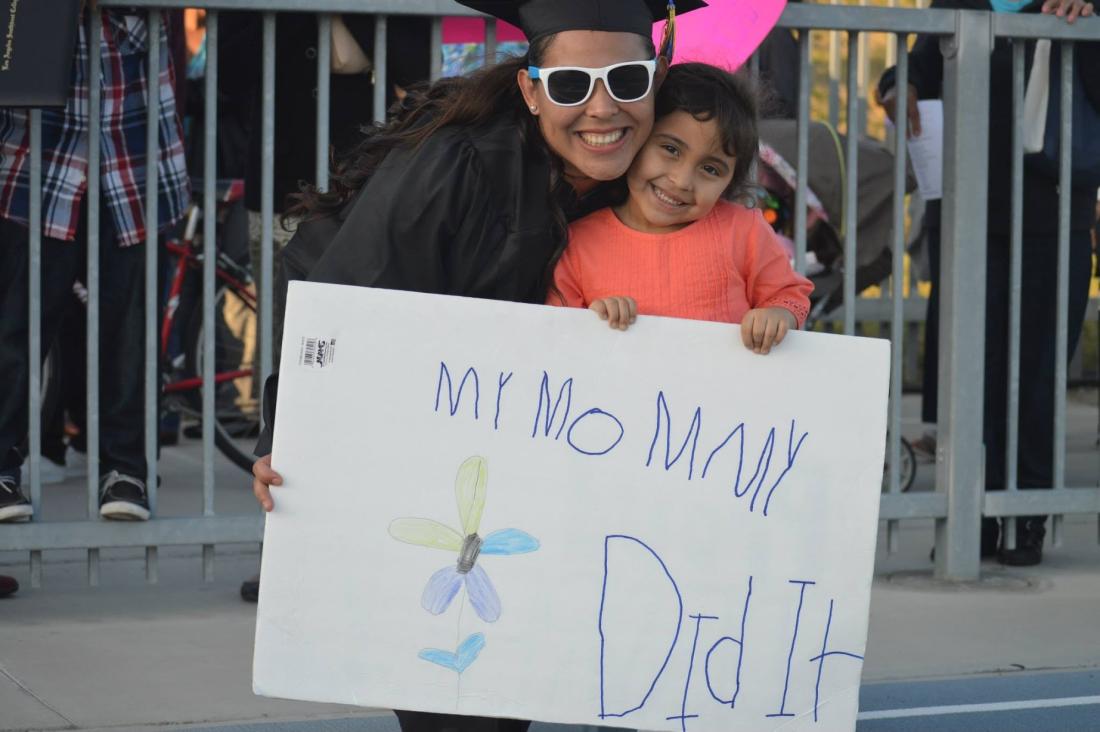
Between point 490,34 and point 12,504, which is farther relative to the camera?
point 490,34

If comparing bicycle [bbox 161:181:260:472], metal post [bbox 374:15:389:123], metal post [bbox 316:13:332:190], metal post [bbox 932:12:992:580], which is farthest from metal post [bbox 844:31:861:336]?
bicycle [bbox 161:181:260:472]

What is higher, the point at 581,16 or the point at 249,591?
the point at 581,16

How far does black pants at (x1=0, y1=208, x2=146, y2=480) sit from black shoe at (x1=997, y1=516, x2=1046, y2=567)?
2945 millimetres

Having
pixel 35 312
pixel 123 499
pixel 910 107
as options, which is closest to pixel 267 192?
pixel 35 312

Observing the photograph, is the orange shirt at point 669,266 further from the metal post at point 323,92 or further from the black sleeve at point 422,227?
the metal post at point 323,92

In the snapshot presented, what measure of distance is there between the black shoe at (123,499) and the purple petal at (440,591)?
2.15 metres

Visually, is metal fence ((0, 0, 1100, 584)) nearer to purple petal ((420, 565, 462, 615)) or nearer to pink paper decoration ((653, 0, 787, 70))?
pink paper decoration ((653, 0, 787, 70))

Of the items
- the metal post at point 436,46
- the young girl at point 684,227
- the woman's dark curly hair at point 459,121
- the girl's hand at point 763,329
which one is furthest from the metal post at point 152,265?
the girl's hand at point 763,329

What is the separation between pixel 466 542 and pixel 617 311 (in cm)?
47

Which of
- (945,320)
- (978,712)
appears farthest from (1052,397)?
(978,712)

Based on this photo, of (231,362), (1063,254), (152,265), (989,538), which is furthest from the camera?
(231,362)

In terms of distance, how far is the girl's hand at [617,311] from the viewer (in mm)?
2867

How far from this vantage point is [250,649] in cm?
462

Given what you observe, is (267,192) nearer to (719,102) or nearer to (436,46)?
(436,46)
